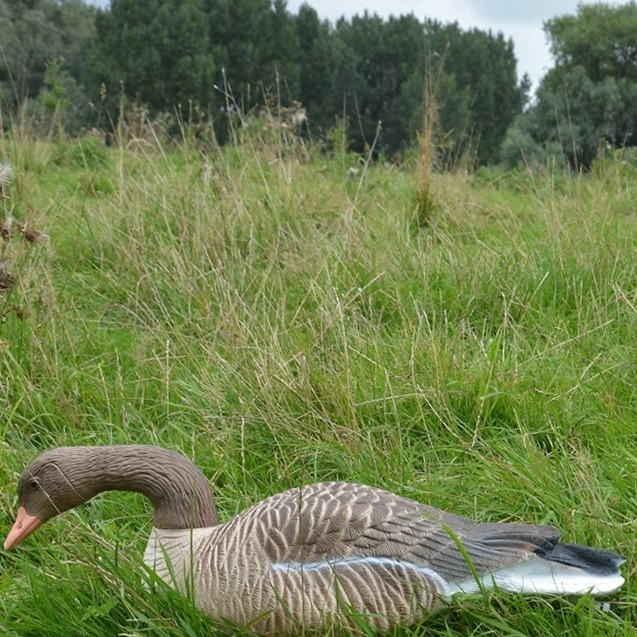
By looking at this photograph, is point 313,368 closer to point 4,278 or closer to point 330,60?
point 4,278

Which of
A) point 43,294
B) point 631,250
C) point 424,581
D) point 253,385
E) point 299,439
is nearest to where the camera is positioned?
point 424,581

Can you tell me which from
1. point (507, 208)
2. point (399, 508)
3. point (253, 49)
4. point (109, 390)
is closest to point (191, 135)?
point (507, 208)

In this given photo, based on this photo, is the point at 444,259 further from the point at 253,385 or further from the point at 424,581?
the point at 424,581

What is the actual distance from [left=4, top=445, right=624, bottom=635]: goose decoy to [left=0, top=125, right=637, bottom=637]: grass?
0.08 m

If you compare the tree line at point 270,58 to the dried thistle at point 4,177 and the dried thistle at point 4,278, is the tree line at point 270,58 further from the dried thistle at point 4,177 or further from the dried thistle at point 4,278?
the dried thistle at point 4,278

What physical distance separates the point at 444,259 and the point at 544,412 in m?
1.79

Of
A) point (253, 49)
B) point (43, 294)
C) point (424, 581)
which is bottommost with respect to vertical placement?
point (424, 581)

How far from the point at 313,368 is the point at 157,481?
3.69ft

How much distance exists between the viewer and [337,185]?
22.7 feet

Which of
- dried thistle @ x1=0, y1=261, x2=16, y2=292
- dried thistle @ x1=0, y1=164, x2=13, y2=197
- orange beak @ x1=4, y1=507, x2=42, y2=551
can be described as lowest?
orange beak @ x1=4, y1=507, x2=42, y2=551

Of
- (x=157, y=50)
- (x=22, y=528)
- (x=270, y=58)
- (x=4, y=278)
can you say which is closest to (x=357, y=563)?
(x=22, y=528)

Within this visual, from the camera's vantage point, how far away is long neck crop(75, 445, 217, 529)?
258cm

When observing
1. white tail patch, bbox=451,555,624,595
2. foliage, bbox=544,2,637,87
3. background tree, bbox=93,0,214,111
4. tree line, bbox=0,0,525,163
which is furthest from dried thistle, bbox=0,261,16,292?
foliage, bbox=544,2,637,87

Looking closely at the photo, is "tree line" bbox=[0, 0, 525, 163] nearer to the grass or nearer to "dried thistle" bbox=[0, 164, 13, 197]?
the grass
